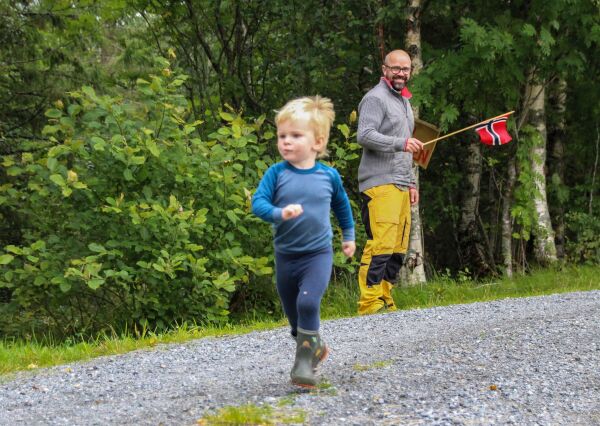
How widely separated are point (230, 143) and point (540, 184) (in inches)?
231

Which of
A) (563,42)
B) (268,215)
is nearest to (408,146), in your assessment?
(268,215)

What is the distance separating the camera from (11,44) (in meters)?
12.5

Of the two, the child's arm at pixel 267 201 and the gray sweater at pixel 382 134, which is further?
the gray sweater at pixel 382 134

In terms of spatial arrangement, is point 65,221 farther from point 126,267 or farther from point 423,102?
point 423,102

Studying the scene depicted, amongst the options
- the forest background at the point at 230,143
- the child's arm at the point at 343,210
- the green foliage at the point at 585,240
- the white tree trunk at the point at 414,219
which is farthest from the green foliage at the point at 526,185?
the child's arm at the point at 343,210

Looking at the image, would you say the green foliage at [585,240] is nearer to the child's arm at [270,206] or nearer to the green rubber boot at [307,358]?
the green rubber boot at [307,358]

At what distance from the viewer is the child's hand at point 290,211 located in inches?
168

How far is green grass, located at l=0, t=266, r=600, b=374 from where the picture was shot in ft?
20.3

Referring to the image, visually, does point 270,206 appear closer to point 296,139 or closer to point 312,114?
point 296,139

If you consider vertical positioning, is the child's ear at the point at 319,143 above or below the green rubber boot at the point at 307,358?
above

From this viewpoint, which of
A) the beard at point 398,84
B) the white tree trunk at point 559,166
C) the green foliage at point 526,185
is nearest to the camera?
the beard at point 398,84

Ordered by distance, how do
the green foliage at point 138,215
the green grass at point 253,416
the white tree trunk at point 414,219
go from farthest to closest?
the white tree trunk at point 414,219 → the green foliage at point 138,215 → the green grass at point 253,416

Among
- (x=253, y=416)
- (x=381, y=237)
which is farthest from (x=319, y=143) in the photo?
(x=381, y=237)

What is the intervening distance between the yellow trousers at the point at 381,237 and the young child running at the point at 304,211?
9.58 feet
